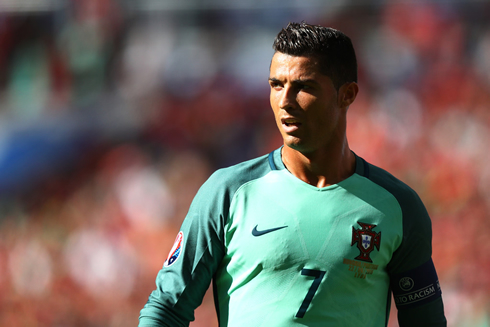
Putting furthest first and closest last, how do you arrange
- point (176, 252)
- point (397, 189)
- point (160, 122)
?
point (160, 122), point (397, 189), point (176, 252)

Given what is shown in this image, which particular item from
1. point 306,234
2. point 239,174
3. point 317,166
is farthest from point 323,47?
point 306,234

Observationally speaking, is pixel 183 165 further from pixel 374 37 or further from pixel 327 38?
pixel 327 38

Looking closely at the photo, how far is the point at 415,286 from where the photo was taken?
6.13 feet

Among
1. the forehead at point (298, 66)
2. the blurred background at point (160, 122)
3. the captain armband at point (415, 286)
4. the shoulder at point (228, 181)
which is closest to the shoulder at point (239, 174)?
the shoulder at point (228, 181)

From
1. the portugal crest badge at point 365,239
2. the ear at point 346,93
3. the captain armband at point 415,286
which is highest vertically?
the ear at point 346,93

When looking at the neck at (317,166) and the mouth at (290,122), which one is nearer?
the mouth at (290,122)

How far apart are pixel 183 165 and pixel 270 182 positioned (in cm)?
343

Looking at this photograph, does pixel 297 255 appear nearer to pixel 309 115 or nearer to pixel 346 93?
pixel 309 115

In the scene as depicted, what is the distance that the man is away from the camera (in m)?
1.71

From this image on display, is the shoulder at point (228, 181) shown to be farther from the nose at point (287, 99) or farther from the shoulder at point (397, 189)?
the shoulder at point (397, 189)

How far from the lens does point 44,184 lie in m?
5.32

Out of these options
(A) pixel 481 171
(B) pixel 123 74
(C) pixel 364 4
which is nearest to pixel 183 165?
(B) pixel 123 74

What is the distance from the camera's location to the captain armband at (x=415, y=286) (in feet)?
6.11

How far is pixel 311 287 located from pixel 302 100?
23.7 inches
